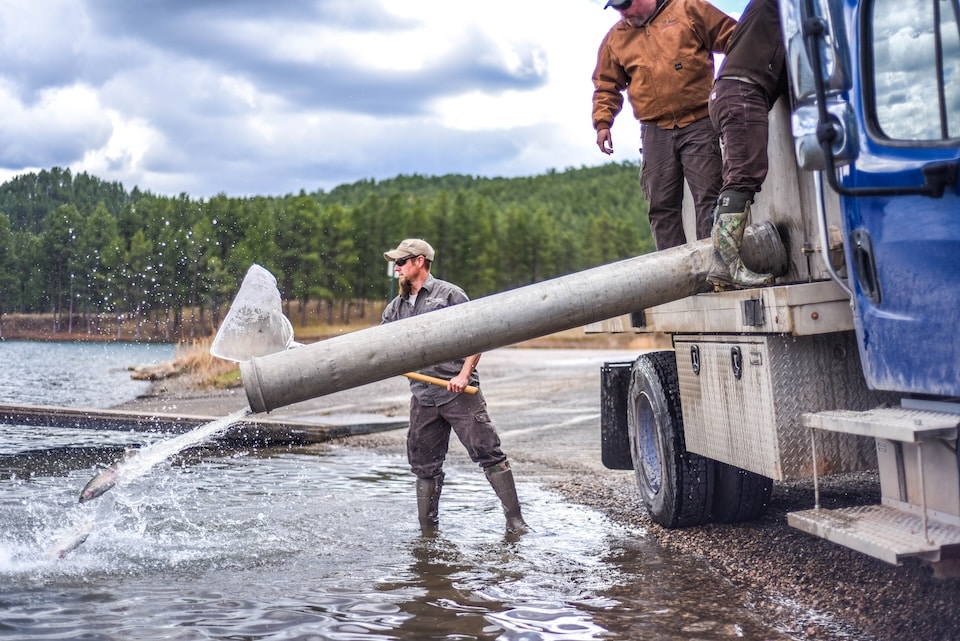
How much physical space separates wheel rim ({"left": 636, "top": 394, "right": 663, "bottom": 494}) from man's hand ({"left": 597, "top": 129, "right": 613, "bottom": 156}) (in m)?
1.55

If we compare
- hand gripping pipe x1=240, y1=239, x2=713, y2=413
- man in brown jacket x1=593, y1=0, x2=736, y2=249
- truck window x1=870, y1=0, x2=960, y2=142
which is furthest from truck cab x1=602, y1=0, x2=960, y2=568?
man in brown jacket x1=593, y1=0, x2=736, y2=249

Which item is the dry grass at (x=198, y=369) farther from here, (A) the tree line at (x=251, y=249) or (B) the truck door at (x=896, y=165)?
(B) the truck door at (x=896, y=165)

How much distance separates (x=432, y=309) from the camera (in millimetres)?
6219

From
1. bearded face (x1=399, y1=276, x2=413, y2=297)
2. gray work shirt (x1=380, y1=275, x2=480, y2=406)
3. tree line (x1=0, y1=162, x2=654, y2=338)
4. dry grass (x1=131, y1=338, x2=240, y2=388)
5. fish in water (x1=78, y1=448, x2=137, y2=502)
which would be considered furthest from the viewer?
tree line (x1=0, y1=162, x2=654, y2=338)

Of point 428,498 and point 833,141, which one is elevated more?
point 833,141

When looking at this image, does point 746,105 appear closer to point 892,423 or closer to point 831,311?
point 831,311

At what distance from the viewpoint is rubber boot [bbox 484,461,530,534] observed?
638cm

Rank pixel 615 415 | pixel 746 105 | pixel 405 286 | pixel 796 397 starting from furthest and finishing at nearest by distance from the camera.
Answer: pixel 615 415, pixel 405 286, pixel 746 105, pixel 796 397

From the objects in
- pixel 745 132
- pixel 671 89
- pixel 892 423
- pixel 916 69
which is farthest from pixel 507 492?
pixel 916 69

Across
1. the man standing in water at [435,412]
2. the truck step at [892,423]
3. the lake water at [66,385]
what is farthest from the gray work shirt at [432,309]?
the lake water at [66,385]

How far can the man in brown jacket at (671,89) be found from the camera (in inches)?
222

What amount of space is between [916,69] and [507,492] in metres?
3.79

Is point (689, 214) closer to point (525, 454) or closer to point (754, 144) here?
point (754, 144)

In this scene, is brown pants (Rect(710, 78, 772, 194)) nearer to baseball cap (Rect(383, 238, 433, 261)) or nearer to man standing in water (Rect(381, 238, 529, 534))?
man standing in water (Rect(381, 238, 529, 534))
